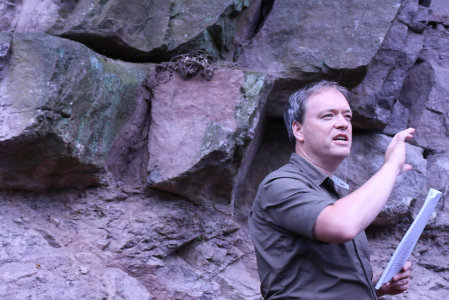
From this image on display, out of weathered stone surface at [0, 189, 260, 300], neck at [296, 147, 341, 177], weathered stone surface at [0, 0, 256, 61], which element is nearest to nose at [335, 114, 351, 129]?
neck at [296, 147, 341, 177]

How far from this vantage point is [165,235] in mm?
A: 2576

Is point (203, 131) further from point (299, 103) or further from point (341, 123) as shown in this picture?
point (341, 123)

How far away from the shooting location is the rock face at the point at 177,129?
7.74 feet

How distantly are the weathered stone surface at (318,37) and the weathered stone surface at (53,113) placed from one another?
40.0 inches

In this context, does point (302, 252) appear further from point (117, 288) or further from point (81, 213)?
point (81, 213)

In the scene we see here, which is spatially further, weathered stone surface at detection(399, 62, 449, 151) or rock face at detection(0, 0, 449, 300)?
weathered stone surface at detection(399, 62, 449, 151)

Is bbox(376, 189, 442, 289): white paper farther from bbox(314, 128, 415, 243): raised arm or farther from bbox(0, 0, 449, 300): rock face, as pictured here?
bbox(0, 0, 449, 300): rock face

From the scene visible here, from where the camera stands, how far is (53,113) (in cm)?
238

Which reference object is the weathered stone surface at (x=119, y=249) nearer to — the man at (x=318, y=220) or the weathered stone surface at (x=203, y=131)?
the weathered stone surface at (x=203, y=131)

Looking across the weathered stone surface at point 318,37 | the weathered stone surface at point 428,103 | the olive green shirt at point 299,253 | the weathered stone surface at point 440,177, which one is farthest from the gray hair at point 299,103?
the weathered stone surface at point 428,103

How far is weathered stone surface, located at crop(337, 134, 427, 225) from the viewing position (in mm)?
3188

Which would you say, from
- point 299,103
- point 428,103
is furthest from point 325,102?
point 428,103

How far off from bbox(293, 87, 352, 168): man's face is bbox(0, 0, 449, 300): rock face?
1.03 meters

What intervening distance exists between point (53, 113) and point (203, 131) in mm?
781
